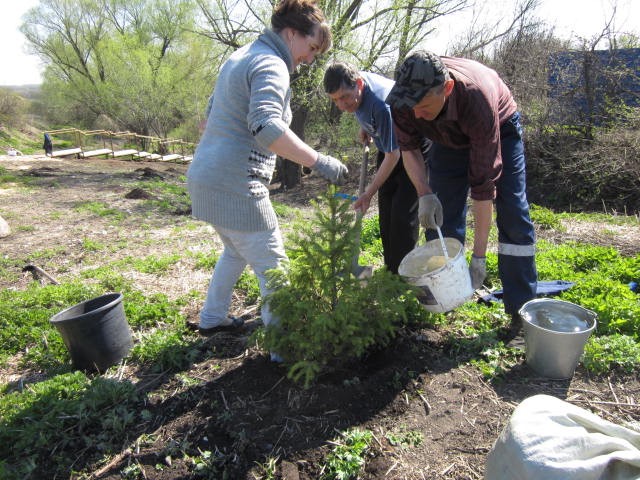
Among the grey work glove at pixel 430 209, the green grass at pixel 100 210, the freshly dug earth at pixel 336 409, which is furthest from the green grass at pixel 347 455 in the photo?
the green grass at pixel 100 210

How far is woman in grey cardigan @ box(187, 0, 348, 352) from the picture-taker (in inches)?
86.8

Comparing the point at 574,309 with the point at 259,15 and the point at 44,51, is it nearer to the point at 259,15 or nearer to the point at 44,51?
the point at 259,15

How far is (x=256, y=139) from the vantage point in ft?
7.32

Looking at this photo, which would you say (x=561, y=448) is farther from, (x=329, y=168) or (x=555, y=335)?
(x=329, y=168)

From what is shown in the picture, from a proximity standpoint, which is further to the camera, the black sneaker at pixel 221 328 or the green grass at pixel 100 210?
the green grass at pixel 100 210

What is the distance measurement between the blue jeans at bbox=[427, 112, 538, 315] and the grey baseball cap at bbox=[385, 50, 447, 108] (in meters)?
0.89

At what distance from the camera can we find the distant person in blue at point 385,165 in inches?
115

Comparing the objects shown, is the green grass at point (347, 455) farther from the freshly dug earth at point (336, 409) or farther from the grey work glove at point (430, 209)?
the grey work glove at point (430, 209)

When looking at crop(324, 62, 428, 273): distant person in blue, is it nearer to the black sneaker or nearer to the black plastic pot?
the black sneaker

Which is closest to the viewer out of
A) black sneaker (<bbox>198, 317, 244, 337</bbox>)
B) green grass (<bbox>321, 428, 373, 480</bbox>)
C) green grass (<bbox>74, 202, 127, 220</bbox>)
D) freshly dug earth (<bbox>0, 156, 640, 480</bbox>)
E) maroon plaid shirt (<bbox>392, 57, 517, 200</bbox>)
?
green grass (<bbox>321, 428, 373, 480</bbox>)

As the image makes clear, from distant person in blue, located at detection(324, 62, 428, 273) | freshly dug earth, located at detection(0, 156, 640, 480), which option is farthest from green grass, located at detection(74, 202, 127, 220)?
distant person in blue, located at detection(324, 62, 428, 273)

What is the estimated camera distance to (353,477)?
6.50 feet

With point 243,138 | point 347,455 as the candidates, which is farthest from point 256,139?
point 347,455

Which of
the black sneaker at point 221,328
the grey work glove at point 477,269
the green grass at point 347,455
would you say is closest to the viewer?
the green grass at point 347,455
